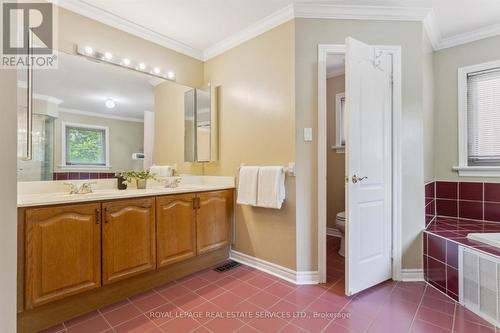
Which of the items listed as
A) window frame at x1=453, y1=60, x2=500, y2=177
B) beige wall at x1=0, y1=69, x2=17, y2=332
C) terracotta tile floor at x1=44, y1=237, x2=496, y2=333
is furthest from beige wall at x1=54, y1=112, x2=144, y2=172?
window frame at x1=453, y1=60, x2=500, y2=177

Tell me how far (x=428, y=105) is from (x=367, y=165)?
122cm

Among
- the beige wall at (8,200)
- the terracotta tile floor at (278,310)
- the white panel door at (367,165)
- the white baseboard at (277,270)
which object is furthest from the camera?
the white baseboard at (277,270)

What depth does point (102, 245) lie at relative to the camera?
5.80 ft

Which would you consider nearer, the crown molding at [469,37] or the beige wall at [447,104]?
the crown molding at [469,37]

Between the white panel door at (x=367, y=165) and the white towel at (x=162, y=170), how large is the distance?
1.83 meters

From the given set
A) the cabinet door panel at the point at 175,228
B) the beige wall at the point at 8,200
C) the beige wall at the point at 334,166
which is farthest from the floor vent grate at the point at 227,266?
the beige wall at the point at 8,200

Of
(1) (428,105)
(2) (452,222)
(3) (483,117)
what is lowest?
(2) (452,222)

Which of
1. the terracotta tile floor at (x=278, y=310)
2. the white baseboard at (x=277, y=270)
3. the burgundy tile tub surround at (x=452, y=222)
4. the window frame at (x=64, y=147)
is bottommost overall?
the terracotta tile floor at (x=278, y=310)

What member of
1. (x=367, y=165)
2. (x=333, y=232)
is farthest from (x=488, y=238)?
(x=333, y=232)

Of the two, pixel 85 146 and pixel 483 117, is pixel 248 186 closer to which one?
pixel 85 146

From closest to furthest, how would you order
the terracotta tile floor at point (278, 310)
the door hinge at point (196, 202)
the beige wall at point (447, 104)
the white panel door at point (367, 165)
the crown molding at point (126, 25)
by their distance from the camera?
the terracotta tile floor at point (278, 310) < the white panel door at point (367, 165) < the crown molding at point (126, 25) < the door hinge at point (196, 202) < the beige wall at point (447, 104)

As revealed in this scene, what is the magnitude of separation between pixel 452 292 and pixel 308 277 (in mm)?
1099

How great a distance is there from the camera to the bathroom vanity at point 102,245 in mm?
1494

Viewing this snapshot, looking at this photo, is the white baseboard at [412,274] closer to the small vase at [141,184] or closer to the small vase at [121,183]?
the small vase at [141,184]
